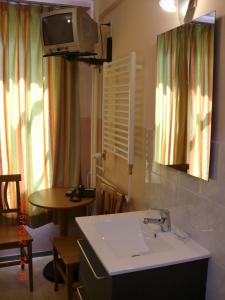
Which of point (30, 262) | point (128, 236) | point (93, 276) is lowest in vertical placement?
point (30, 262)

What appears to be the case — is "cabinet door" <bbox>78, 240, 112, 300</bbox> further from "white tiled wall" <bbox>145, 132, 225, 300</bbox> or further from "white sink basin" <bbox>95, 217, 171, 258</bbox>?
"white tiled wall" <bbox>145, 132, 225, 300</bbox>

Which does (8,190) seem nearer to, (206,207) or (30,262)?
(30,262)

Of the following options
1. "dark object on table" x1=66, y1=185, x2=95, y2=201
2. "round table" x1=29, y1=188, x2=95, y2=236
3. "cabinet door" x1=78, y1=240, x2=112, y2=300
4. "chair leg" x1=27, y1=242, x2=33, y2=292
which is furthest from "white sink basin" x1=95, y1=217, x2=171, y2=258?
"chair leg" x1=27, y1=242, x2=33, y2=292

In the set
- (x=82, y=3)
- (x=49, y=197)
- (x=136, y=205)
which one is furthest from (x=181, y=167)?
(x=82, y=3)

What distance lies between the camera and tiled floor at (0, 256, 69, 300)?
8.55ft

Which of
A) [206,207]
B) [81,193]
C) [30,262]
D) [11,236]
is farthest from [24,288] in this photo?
[206,207]

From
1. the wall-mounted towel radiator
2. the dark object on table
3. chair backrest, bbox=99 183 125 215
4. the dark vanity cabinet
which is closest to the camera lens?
the dark vanity cabinet

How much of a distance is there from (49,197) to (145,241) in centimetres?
127

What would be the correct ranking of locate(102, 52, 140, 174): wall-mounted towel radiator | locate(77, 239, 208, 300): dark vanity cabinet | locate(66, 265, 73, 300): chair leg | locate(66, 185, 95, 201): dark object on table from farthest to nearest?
locate(66, 185, 95, 201): dark object on table
locate(66, 265, 73, 300): chair leg
locate(102, 52, 140, 174): wall-mounted towel radiator
locate(77, 239, 208, 300): dark vanity cabinet

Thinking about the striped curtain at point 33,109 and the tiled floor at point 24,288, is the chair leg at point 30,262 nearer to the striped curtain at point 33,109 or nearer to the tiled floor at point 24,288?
the tiled floor at point 24,288

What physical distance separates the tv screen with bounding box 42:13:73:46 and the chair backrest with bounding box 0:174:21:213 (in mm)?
1197

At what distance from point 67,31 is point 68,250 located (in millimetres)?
1638

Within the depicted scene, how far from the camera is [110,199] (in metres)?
2.61

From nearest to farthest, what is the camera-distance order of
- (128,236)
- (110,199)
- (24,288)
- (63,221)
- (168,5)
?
(168,5)
(128,236)
(110,199)
(24,288)
(63,221)
